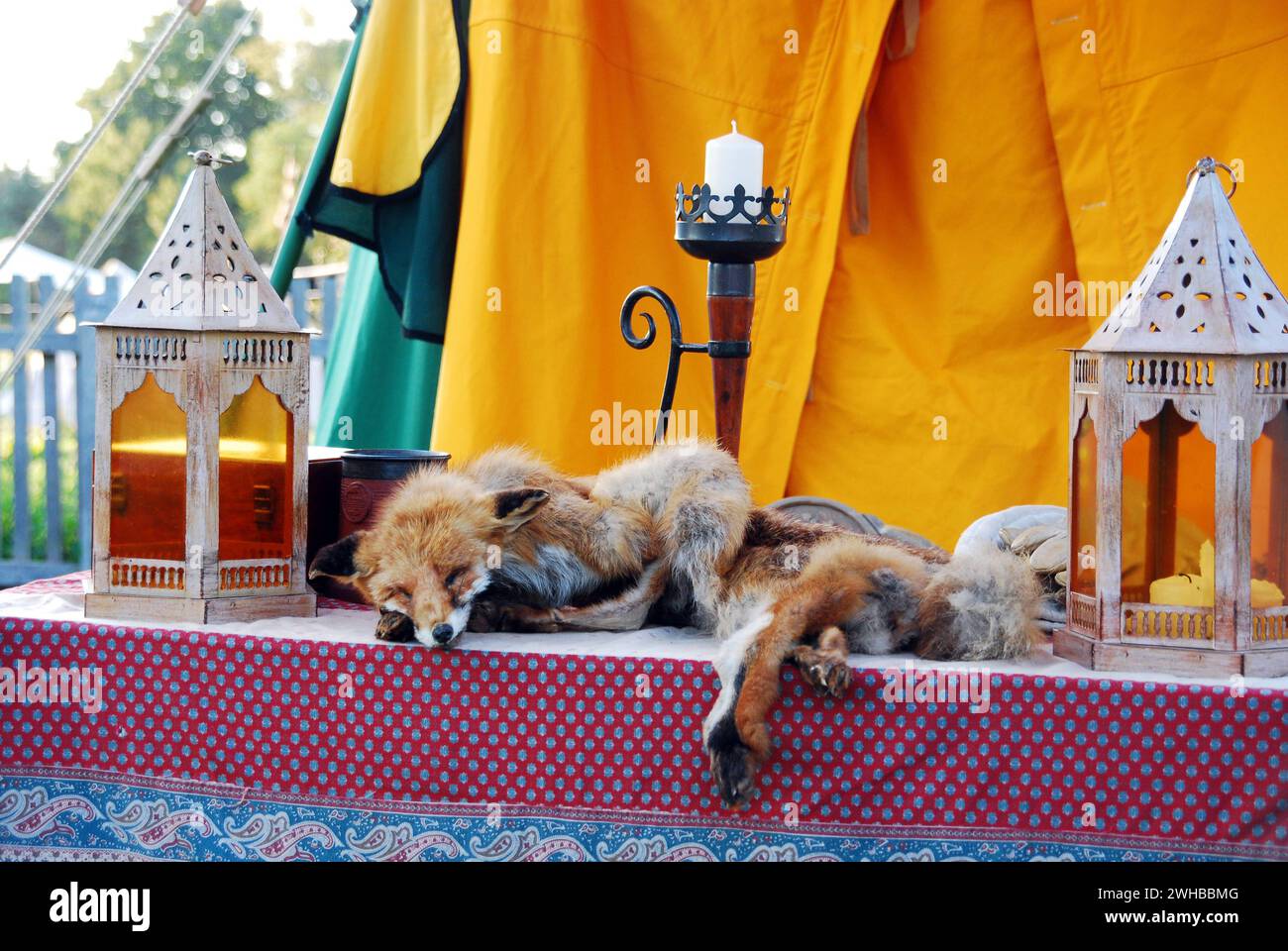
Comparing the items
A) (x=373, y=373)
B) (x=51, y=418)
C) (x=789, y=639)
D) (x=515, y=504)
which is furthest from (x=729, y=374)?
(x=51, y=418)

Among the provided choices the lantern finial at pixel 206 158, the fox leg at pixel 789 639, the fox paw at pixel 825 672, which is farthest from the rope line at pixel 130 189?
the fox paw at pixel 825 672

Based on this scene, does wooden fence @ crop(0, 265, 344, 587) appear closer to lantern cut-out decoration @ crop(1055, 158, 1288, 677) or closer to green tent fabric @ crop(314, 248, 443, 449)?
green tent fabric @ crop(314, 248, 443, 449)

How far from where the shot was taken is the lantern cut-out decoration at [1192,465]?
1789 millimetres

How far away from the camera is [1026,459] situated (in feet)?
11.1

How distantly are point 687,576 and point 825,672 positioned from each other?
0.38 meters

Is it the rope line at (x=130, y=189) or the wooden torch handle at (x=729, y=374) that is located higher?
the rope line at (x=130, y=189)

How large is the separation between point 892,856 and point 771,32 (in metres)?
2.26

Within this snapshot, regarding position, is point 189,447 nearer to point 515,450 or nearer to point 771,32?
point 515,450

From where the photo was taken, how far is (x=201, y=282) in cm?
213

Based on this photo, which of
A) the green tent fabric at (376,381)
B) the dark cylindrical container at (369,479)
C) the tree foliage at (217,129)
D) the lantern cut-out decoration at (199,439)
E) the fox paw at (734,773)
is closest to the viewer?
the fox paw at (734,773)

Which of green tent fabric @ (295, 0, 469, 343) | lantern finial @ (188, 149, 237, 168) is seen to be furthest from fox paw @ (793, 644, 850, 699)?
green tent fabric @ (295, 0, 469, 343)

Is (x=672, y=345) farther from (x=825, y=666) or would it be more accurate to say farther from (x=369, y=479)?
(x=825, y=666)

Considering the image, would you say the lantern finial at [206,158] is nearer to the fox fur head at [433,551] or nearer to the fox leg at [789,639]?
the fox fur head at [433,551]
